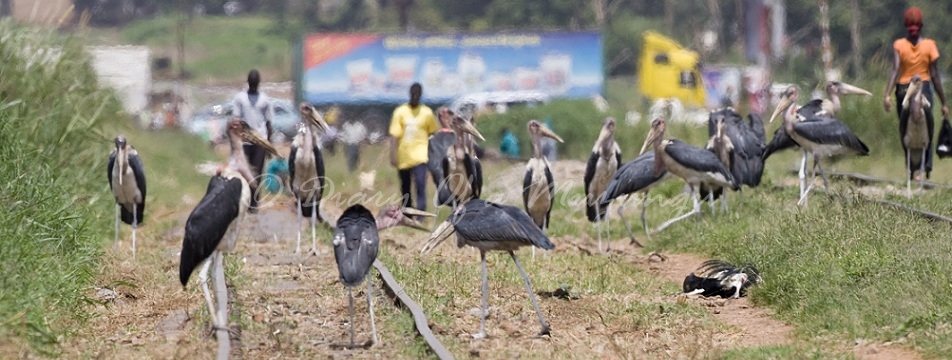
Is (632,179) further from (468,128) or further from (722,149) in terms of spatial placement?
(722,149)

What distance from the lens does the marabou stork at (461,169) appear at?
48.1 feet

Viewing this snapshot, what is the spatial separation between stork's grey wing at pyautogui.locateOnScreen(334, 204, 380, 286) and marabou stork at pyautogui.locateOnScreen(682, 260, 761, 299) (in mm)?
3137

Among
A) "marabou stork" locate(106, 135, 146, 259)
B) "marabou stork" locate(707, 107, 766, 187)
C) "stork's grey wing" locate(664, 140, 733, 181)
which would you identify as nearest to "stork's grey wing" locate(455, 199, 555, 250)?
"stork's grey wing" locate(664, 140, 733, 181)

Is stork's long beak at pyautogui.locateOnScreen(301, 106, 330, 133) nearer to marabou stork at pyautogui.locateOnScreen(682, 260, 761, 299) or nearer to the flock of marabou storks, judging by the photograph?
the flock of marabou storks

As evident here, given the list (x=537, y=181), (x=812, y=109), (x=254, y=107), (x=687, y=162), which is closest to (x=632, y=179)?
(x=687, y=162)

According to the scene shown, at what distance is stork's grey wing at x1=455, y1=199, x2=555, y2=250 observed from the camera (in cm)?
962

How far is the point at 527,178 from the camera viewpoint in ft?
45.8

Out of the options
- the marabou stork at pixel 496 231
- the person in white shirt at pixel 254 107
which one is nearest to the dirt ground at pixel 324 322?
the marabou stork at pixel 496 231

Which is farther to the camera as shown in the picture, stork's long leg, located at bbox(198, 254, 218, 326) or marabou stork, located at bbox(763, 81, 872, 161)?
marabou stork, located at bbox(763, 81, 872, 161)

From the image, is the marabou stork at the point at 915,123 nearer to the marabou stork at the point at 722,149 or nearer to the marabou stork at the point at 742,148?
the marabou stork at the point at 742,148

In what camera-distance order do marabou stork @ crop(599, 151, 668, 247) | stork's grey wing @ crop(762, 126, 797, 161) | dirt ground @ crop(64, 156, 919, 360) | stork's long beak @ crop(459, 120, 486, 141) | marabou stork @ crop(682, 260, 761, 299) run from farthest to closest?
1. stork's grey wing @ crop(762, 126, 797, 161)
2. marabou stork @ crop(599, 151, 668, 247)
3. stork's long beak @ crop(459, 120, 486, 141)
4. marabou stork @ crop(682, 260, 761, 299)
5. dirt ground @ crop(64, 156, 919, 360)

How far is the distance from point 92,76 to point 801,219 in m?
11.1

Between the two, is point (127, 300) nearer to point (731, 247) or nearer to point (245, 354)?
point (245, 354)

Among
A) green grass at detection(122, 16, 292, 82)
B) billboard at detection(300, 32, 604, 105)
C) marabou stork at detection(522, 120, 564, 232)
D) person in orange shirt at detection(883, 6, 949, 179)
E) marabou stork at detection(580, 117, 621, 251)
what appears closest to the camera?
marabou stork at detection(522, 120, 564, 232)
